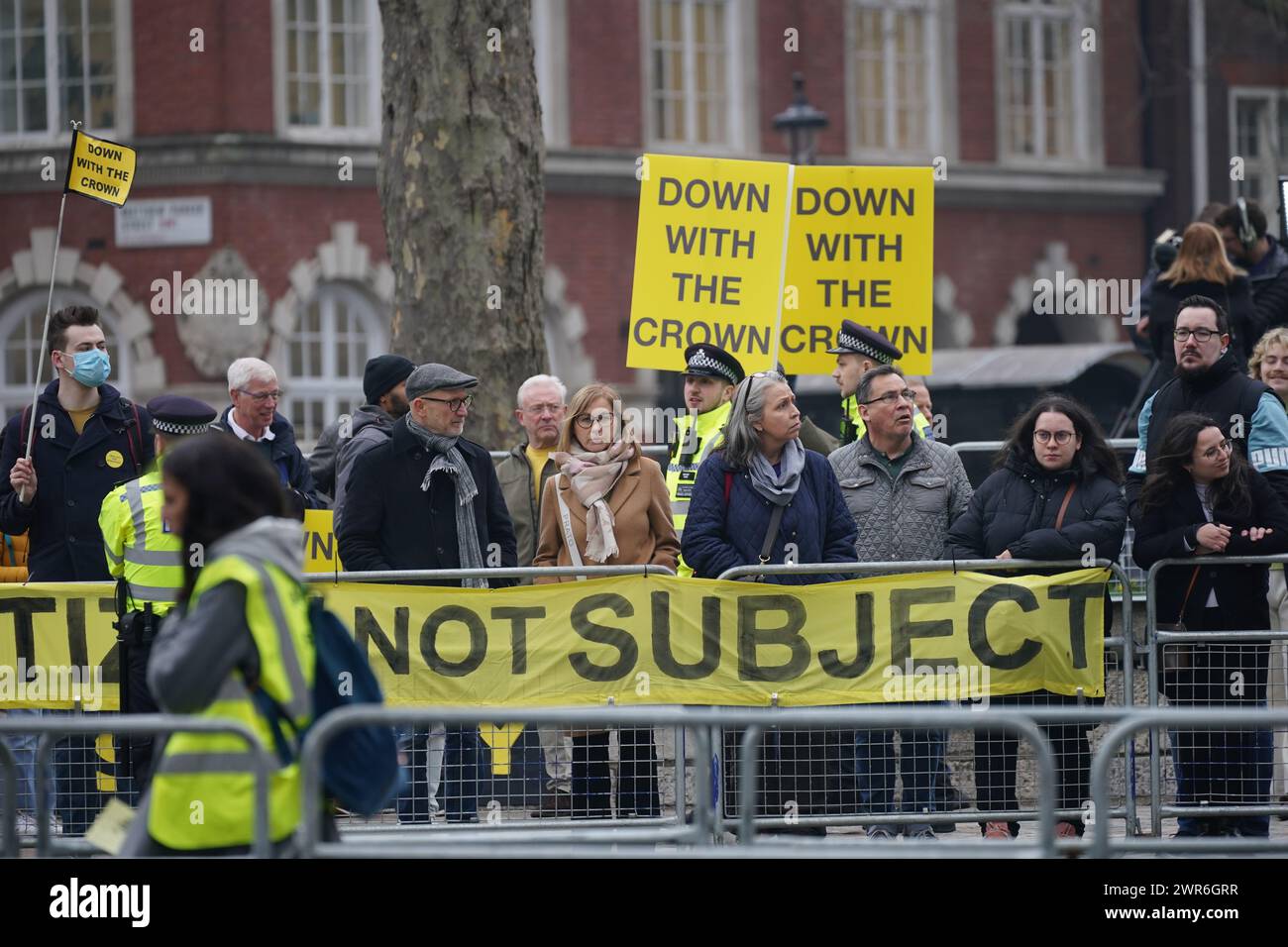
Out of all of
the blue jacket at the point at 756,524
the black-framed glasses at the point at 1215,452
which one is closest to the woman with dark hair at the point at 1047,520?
the black-framed glasses at the point at 1215,452

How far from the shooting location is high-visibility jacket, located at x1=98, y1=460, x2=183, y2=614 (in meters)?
8.73

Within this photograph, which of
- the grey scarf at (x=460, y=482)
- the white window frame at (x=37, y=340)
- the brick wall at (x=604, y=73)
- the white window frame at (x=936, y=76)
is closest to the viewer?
the grey scarf at (x=460, y=482)

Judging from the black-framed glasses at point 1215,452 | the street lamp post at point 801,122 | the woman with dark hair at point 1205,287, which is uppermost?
the street lamp post at point 801,122

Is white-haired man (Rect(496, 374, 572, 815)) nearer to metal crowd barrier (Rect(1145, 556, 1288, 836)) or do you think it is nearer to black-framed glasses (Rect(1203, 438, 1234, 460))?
metal crowd barrier (Rect(1145, 556, 1288, 836))

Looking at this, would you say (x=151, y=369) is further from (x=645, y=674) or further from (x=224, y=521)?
(x=224, y=521)

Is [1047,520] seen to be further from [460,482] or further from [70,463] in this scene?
[70,463]

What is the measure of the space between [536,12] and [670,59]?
2.21m

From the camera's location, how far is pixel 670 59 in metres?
28.5

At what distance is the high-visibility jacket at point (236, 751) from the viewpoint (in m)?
5.37

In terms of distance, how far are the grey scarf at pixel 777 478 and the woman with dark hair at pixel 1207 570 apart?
1.49 meters

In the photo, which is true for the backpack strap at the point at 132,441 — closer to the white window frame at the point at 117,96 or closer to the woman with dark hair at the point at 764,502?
the woman with dark hair at the point at 764,502

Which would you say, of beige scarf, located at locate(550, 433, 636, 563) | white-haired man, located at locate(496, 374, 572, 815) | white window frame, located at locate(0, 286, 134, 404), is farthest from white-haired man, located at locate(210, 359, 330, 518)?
white window frame, located at locate(0, 286, 134, 404)

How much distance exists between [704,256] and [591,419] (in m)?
1.88
